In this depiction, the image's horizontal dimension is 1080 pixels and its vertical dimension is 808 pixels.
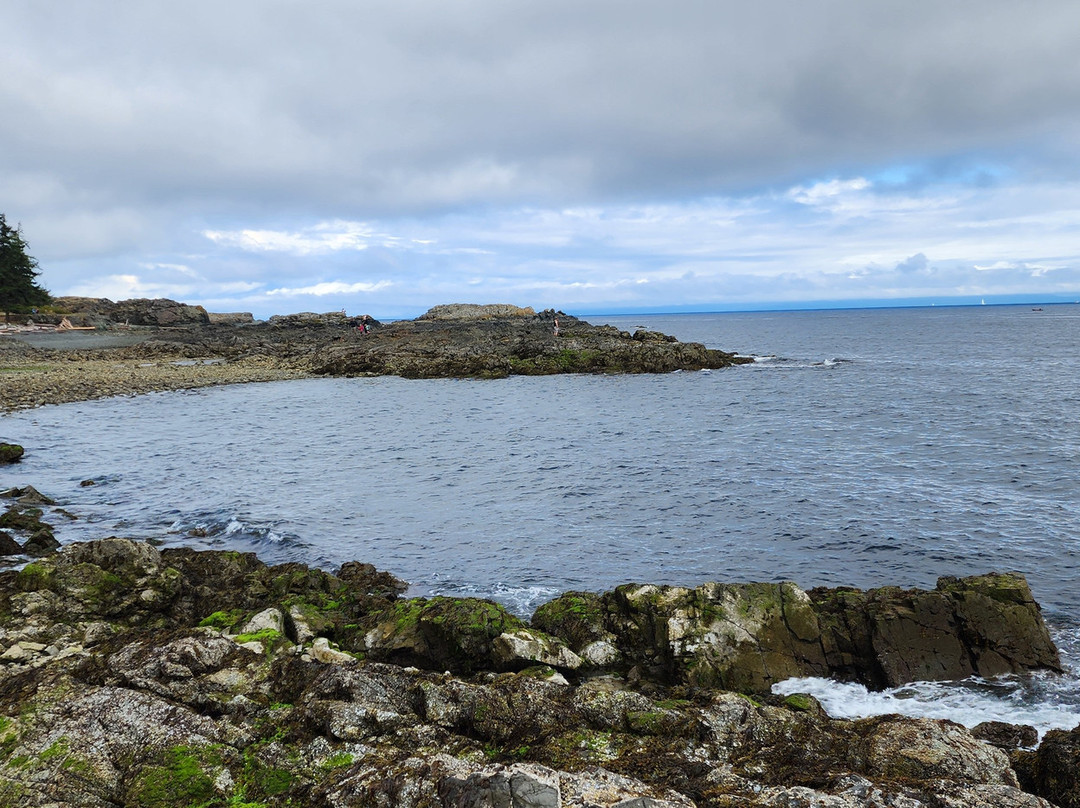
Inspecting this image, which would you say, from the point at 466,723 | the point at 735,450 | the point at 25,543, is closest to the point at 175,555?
the point at 25,543

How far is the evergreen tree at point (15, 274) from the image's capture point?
8844cm

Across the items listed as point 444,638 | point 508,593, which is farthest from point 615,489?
point 444,638

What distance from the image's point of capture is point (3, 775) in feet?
22.0

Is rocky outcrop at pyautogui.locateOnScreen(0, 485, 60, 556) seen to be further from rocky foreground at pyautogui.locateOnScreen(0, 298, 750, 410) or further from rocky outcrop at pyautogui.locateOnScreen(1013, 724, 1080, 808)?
rocky foreground at pyautogui.locateOnScreen(0, 298, 750, 410)

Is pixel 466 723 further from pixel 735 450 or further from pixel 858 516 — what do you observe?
pixel 735 450

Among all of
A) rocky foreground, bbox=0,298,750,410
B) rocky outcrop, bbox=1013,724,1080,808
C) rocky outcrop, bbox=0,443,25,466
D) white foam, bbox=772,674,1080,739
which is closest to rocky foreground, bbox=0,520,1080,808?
rocky outcrop, bbox=1013,724,1080,808

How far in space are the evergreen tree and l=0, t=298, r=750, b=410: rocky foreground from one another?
482 cm

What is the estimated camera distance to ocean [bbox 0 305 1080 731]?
18.2 metres

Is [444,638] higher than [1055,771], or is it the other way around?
[1055,771]

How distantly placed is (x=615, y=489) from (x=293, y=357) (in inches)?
2527

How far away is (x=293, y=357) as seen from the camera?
80.7 metres

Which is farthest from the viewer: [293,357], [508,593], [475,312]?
[475,312]

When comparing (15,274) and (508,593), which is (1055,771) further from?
(15,274)

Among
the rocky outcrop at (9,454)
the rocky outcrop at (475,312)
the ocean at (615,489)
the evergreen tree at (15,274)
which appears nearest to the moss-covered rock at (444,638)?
the ocean at (615,489)
